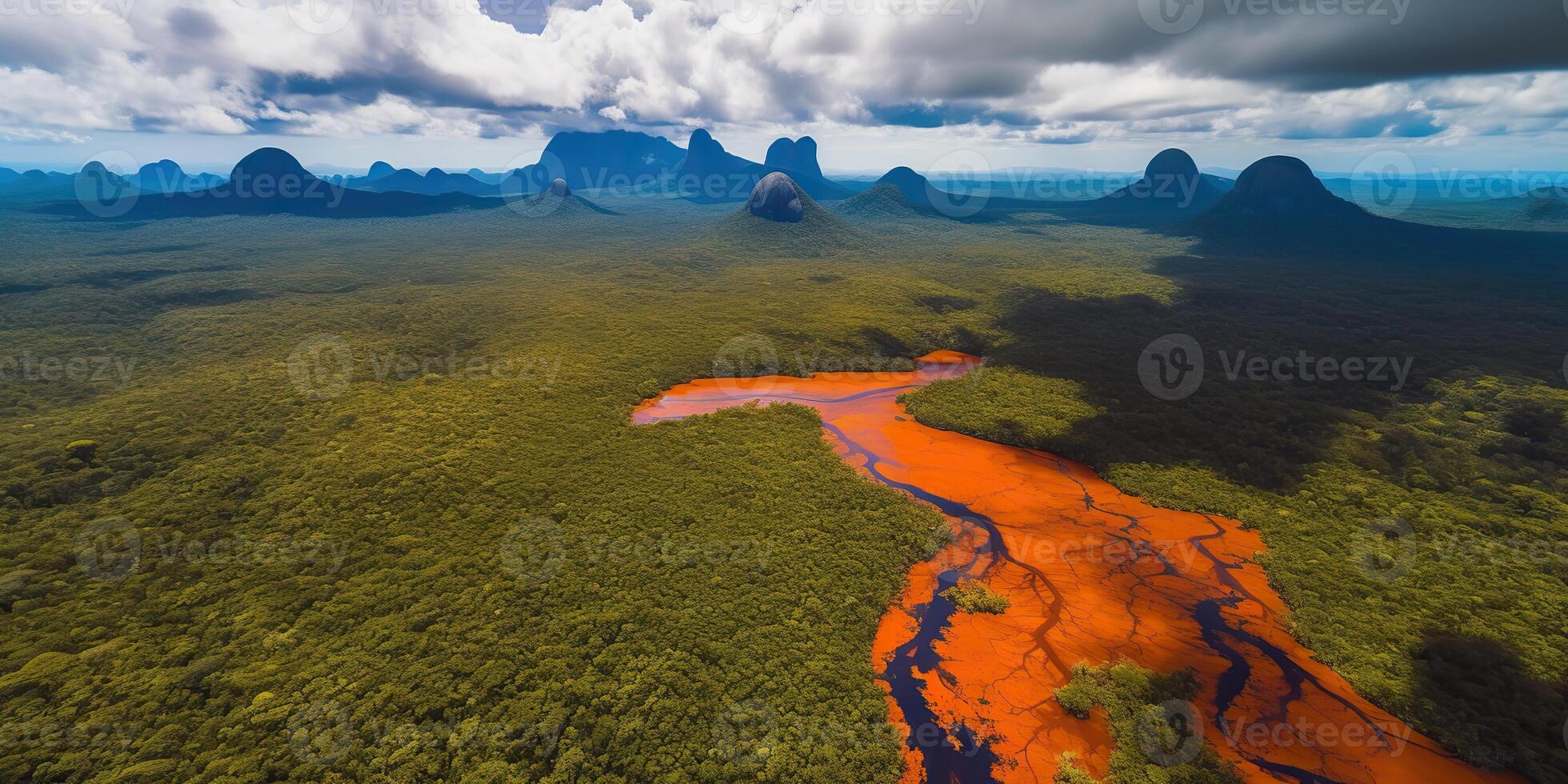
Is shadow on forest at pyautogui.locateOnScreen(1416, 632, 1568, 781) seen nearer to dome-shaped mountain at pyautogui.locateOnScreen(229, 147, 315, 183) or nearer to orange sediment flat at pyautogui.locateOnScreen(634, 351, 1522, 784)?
orange sediment flat at pyautogui.locateOnScreen(634, 351, 1522, 784)

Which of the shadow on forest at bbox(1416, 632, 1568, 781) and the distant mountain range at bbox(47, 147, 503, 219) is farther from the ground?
the distant mountain range at bbox(47, 147, 503, 219)

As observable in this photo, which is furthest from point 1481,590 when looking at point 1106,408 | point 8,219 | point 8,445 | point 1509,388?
point 8,219

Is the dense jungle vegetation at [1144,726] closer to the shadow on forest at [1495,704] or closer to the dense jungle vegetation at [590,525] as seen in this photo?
the dense jungle vegetation at [590,525]

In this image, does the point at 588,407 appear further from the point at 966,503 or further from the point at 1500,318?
the point at 1500,318

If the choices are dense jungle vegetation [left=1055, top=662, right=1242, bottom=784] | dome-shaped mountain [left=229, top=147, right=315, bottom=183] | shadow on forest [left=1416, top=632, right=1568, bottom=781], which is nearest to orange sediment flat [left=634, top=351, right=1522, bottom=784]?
dense jungle vegetation [left=1055, top=662, right=1242, bottom=784]

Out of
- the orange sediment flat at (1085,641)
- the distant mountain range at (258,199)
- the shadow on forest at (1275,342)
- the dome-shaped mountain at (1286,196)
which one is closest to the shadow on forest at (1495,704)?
the orange sediment flat at (1085,641)

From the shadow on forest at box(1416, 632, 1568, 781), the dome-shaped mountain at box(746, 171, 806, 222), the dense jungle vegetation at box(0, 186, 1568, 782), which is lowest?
the shadow on forest at box(1416, 632, 1568, 781)
